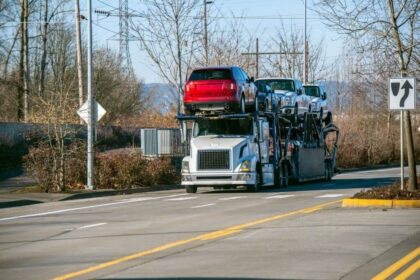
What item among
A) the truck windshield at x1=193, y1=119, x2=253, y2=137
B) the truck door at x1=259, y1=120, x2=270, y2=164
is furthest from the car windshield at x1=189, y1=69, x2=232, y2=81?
the truck door at x1=259, y1=120, x2=270, y2=164

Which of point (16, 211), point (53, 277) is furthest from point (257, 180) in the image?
point (53, 277)

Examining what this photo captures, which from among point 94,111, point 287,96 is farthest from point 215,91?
point 287,96

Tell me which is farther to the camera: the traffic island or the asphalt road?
the traffic island

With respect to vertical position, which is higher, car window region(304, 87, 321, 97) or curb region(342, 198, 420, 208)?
Result: car window region(304, 87, 321, 97)

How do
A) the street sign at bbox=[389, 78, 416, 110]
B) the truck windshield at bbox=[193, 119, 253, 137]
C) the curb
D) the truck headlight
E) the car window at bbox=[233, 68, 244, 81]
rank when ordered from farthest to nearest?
1. the truck windshield at bbox=[193, 119, 253, 137]
2. the truck headlight
3. the car window at bbox=[233, 68, 244, 81]
4. the street sign at bbox=[389, 78, 416, 110]
5. the curb

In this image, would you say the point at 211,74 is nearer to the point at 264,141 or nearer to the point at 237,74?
the point at 237,74

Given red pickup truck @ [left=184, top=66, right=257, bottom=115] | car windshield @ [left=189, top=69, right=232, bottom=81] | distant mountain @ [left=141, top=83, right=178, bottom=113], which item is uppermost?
distant mountain @ [left=141, top=83, right=178, bottom=113]

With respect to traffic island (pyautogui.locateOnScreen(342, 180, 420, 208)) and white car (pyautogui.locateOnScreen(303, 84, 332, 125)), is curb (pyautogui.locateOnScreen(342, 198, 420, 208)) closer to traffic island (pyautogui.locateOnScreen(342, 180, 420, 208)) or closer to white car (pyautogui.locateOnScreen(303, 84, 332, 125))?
traffic island (pyautogui.locateOnScreen(342, 180, 420, 208))

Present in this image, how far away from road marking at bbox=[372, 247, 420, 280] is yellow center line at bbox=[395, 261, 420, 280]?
0.45 feet

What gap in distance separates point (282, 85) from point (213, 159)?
710 cm

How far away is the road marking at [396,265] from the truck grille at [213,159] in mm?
15378

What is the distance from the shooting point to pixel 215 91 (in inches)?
1120

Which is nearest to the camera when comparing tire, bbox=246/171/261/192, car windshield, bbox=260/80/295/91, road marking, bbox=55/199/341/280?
road marking, bbox=55/199/341/280

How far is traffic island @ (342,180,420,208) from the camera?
66.9 ft
